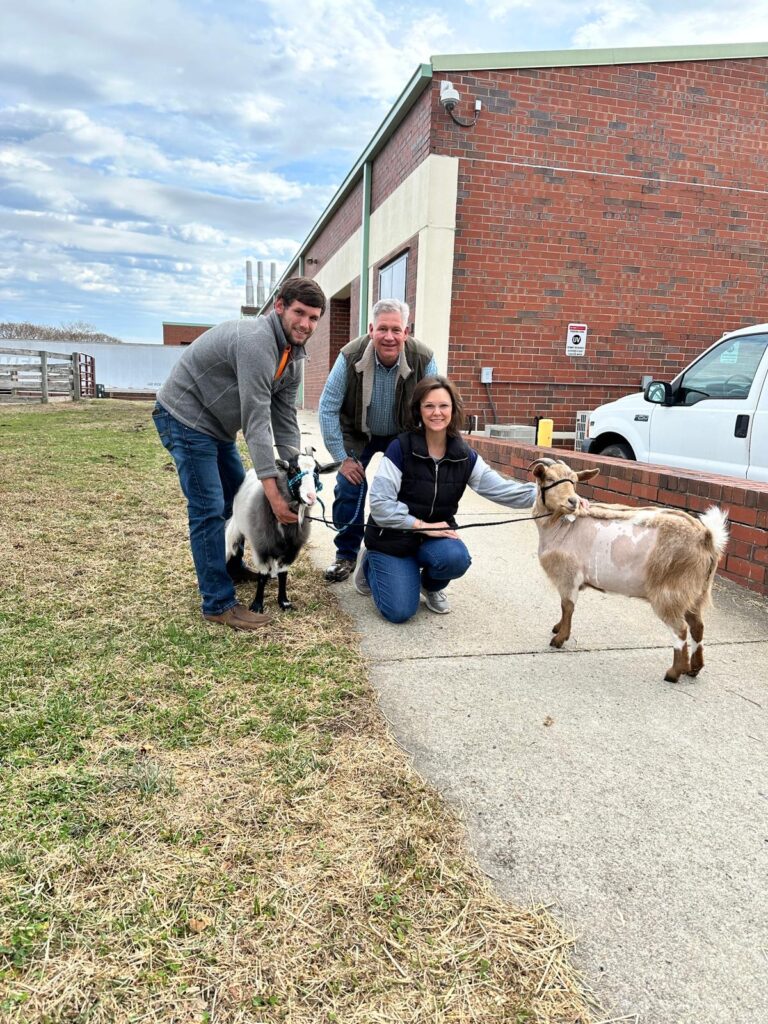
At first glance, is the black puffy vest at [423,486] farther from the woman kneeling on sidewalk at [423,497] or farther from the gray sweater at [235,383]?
the gray sweater at [235,383]

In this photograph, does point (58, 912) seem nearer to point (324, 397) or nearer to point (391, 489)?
point (391, 489)

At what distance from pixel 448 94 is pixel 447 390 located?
290 inches

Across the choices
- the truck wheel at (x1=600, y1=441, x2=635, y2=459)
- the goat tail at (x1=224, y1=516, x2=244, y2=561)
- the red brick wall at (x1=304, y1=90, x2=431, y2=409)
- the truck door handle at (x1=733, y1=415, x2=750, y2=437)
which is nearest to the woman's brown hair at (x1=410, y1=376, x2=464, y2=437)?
the goat tail at (x1=224, y1=516, x2=244, y2=561)

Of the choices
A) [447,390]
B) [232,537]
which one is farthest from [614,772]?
[232,537]

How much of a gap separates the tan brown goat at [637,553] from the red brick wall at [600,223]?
7179 mm

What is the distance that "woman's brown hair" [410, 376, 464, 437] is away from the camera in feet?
12.6

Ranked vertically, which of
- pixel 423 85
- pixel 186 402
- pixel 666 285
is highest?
pixel 423 85

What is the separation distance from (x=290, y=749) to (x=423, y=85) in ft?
Result: 33.1

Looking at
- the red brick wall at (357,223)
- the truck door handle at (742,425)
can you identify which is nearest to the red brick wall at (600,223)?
the red brick wall at (357,223)

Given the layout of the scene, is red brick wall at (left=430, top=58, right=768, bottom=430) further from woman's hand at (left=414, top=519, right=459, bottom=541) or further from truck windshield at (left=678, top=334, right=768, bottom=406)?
woman's hand at (left=414, top=519, right=459, bottom=541)

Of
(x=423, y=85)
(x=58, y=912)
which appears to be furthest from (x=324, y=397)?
(x=423, y=85)

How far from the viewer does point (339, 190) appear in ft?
51.3

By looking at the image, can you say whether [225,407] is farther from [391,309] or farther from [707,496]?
[707,496]

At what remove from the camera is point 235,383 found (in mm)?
3623
